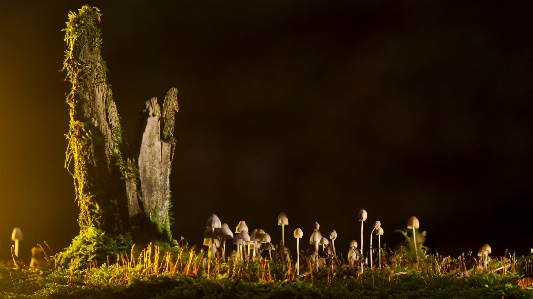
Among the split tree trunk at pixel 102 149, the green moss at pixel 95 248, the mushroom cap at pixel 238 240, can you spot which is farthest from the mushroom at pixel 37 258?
the mushroom cap at pixel 238 240

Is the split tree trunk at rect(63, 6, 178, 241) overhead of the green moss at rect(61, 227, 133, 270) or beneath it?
overhead

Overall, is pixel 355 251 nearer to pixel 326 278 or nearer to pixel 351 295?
pixel 326 278

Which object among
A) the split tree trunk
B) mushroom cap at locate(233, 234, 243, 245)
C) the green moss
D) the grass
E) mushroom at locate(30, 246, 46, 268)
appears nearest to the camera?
the grass

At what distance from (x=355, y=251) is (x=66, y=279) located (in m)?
1.67

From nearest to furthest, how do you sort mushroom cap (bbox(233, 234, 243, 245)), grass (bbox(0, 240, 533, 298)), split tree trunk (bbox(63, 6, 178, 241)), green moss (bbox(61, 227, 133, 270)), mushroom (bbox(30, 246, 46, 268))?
grass (bbox(0, 240, 533, 298)) < mushroom cap (bbox(233, 234, 243, 245)) < green moss (bbox(61, 227, 133, 270)) < split tree trunk (bbox(63, 6, 178, 241)) < mushroom (bbox(30, 246, 46, 268))

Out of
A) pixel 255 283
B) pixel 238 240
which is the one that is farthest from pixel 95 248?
pixel 255 283

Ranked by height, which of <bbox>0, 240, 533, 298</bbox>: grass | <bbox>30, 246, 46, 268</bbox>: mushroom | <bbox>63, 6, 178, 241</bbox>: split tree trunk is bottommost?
<bbox>0, 240, 533, 298</bbox>: grass

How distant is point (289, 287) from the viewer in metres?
2.91

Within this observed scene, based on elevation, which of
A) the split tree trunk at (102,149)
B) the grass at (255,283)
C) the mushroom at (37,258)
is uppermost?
the split tree trunk at (102,149)

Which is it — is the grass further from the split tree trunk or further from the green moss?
the split tree trunk

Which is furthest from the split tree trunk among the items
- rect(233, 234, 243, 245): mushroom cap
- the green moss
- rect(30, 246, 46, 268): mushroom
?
rect(233, 234, 243, 245): mushroom cap

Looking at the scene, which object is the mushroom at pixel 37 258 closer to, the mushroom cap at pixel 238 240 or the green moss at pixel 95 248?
the green moss at pixel 95 248

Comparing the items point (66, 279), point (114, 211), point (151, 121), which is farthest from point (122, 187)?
point (66, 279)

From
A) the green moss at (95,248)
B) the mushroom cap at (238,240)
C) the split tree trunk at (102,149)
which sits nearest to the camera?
the mushroom cap at (238,240)
